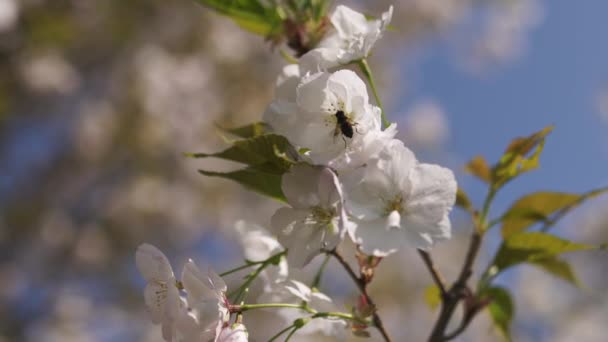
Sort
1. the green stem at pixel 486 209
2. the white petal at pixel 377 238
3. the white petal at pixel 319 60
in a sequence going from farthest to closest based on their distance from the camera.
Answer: the green stem at pixel 486 209, the white petal at pixel 319 60, the white petal at pixel 377 238

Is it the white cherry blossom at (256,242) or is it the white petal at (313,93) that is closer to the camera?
the white petal at (313,93)

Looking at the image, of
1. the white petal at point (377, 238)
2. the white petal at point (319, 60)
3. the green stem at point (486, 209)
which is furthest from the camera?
the green stem at point (486, 209)

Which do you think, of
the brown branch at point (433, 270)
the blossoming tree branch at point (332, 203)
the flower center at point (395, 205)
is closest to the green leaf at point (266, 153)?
the blossoming tree branch at point (332, 203)

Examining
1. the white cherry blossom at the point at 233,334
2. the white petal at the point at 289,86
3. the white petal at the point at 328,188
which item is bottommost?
the white cherry blossom at the point at 233,334

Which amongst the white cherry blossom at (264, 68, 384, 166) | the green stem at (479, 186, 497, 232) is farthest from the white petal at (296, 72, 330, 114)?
the green stem at (479, 186, 497, 232)

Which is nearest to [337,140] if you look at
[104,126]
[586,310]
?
[104,126]

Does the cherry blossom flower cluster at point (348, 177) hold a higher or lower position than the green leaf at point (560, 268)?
higher

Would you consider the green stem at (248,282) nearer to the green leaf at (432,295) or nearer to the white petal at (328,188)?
the white petal at (328,188)
